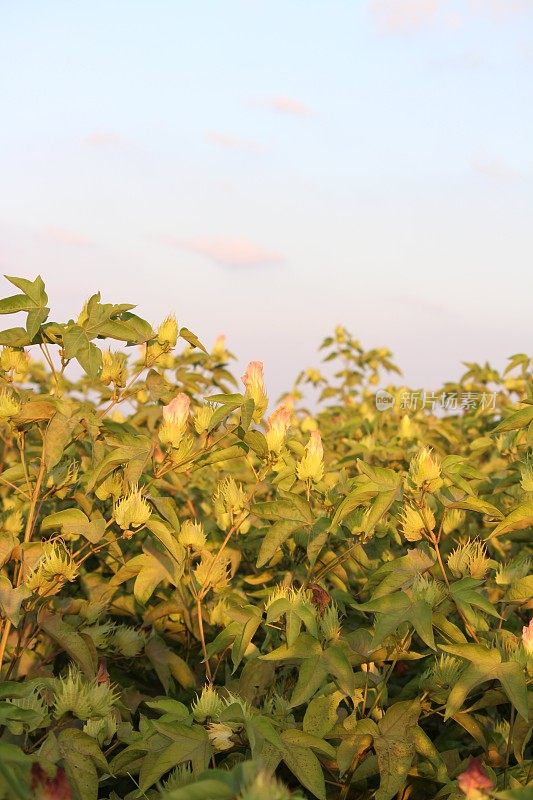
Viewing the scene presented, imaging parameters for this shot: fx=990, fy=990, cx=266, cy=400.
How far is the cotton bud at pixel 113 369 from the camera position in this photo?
250cm

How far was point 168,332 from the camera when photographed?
255cm

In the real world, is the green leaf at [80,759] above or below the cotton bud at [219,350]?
above

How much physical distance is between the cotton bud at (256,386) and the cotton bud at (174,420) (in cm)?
19

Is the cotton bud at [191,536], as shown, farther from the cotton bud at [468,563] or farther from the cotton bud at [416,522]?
the cotton bud at [468,563]

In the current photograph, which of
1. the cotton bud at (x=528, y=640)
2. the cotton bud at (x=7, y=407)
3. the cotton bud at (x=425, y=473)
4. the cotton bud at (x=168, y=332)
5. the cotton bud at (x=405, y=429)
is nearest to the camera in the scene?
the cotton bud at (x=528, y=640)

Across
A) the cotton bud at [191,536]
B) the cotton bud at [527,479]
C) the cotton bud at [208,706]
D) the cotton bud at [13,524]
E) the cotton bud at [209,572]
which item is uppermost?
the cotton bud at [527,479]

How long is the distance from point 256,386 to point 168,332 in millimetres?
333

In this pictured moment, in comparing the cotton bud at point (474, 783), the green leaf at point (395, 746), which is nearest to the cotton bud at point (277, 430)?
the green leaf at point (395, 746)

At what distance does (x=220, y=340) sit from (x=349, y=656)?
2928 millimetres

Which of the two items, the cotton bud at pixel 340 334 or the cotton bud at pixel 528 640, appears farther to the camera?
the cotton bud at pixel 340 334

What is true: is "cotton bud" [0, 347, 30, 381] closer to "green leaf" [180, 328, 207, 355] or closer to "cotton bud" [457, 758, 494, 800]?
"green leaf" [180, 328, 207, 355]

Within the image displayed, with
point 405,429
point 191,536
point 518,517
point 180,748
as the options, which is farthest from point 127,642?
point 405,429

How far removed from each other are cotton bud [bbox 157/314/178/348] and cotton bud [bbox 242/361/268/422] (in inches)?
11.1

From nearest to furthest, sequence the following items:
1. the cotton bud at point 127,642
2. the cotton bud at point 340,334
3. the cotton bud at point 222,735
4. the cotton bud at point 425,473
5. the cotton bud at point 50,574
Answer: the cotton bud at point 222,735 → the cotton bud at point 50,574 → the cotton bud at point 425,473 → the cotton bud at point 127,642 → the cotton bud at point 340,334
